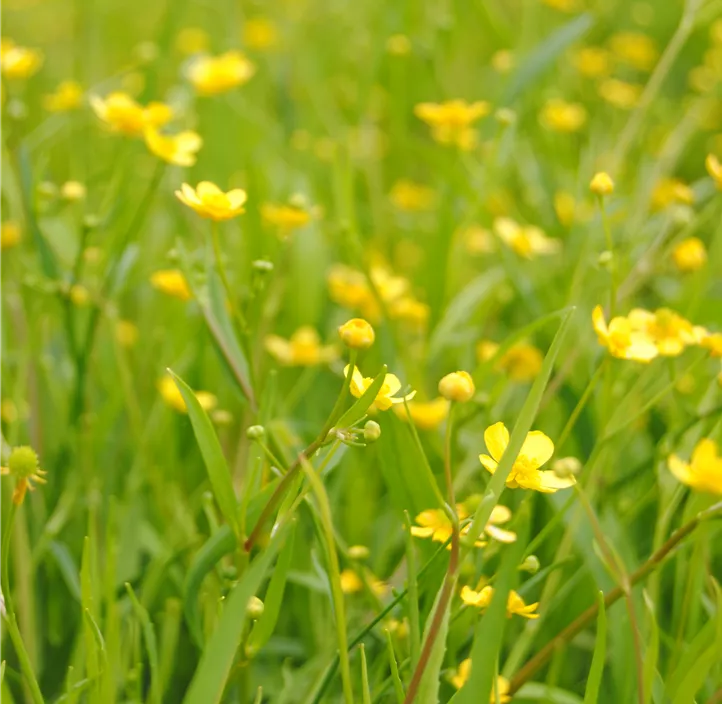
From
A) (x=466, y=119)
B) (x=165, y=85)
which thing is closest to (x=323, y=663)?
(x=466, y=119)

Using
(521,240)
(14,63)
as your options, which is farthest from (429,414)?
(14,63)

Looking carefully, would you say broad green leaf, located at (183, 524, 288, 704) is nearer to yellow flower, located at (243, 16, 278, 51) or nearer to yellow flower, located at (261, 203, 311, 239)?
yellow flower, located at (261, 203, 311, 239)

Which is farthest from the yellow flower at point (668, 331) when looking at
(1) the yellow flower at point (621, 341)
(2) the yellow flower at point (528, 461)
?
(2) the yellow flower at point (528, 461)

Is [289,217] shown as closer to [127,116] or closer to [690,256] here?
[127,116]

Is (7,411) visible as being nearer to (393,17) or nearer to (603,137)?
(393,17)

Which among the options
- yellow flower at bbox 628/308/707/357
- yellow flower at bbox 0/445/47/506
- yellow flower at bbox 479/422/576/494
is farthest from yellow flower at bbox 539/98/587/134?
yellow flower at bbox 0/445/47/506

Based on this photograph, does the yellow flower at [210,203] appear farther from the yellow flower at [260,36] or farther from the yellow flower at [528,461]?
the yellow flower at [260,36]
